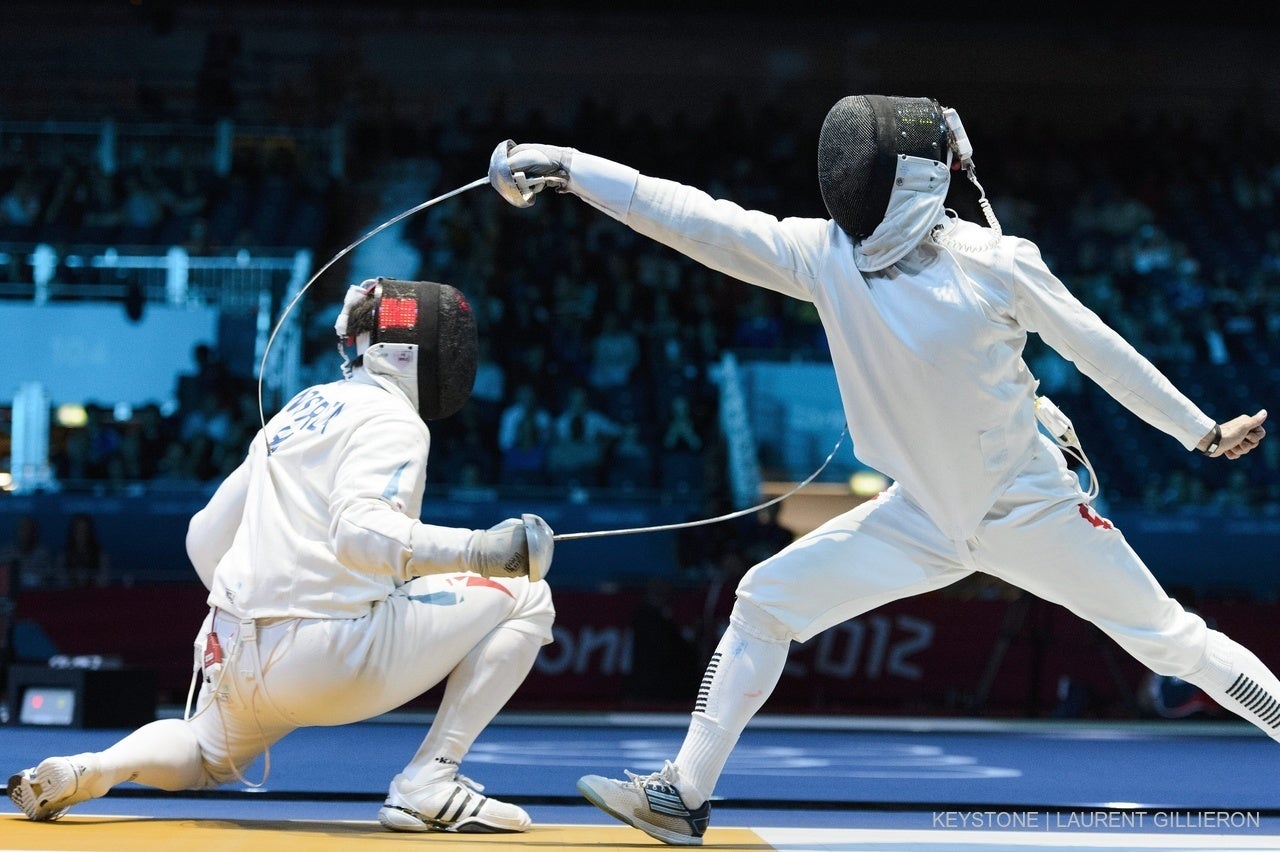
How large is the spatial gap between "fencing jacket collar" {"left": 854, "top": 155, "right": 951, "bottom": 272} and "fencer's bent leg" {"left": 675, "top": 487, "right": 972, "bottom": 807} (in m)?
0.59

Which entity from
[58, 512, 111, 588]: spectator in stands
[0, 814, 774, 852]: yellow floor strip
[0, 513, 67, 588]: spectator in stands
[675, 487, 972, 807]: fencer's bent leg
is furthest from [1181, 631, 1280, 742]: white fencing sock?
[58, 512, 111, 588]: spectator in stands

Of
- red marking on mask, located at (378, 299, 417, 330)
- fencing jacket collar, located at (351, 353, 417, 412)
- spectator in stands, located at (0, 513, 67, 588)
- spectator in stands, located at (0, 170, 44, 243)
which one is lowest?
spectator in stands, located at (0, 513, 67, 588)

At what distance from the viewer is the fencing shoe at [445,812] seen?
323 centimetres

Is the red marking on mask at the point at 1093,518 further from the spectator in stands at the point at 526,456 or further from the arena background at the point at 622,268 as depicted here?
the spectator in stands at the point at 526,456

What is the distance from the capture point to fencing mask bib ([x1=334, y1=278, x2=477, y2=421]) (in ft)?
11.3

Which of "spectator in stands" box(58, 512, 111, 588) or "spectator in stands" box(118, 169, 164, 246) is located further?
"spectator in stands" box(118, 169, 164, 246)

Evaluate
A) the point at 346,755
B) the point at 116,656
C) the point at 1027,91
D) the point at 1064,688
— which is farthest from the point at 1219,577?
the point at 1027,91

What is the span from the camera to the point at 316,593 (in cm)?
322

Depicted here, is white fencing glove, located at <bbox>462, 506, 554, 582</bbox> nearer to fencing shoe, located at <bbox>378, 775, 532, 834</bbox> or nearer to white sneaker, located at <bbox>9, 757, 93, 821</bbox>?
fencing shoe, located at <bbox>378, 775, 532, 834</bbox>

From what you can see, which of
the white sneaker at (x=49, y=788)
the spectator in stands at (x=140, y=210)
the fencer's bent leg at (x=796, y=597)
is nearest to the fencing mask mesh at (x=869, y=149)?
the fencer's bent leg at (x=796, y=597)

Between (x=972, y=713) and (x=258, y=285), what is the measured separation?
6.38 meters

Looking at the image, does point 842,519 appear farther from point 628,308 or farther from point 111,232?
point 111,232

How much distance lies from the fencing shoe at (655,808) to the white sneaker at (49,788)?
1.13 meters

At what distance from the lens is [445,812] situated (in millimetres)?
3223
